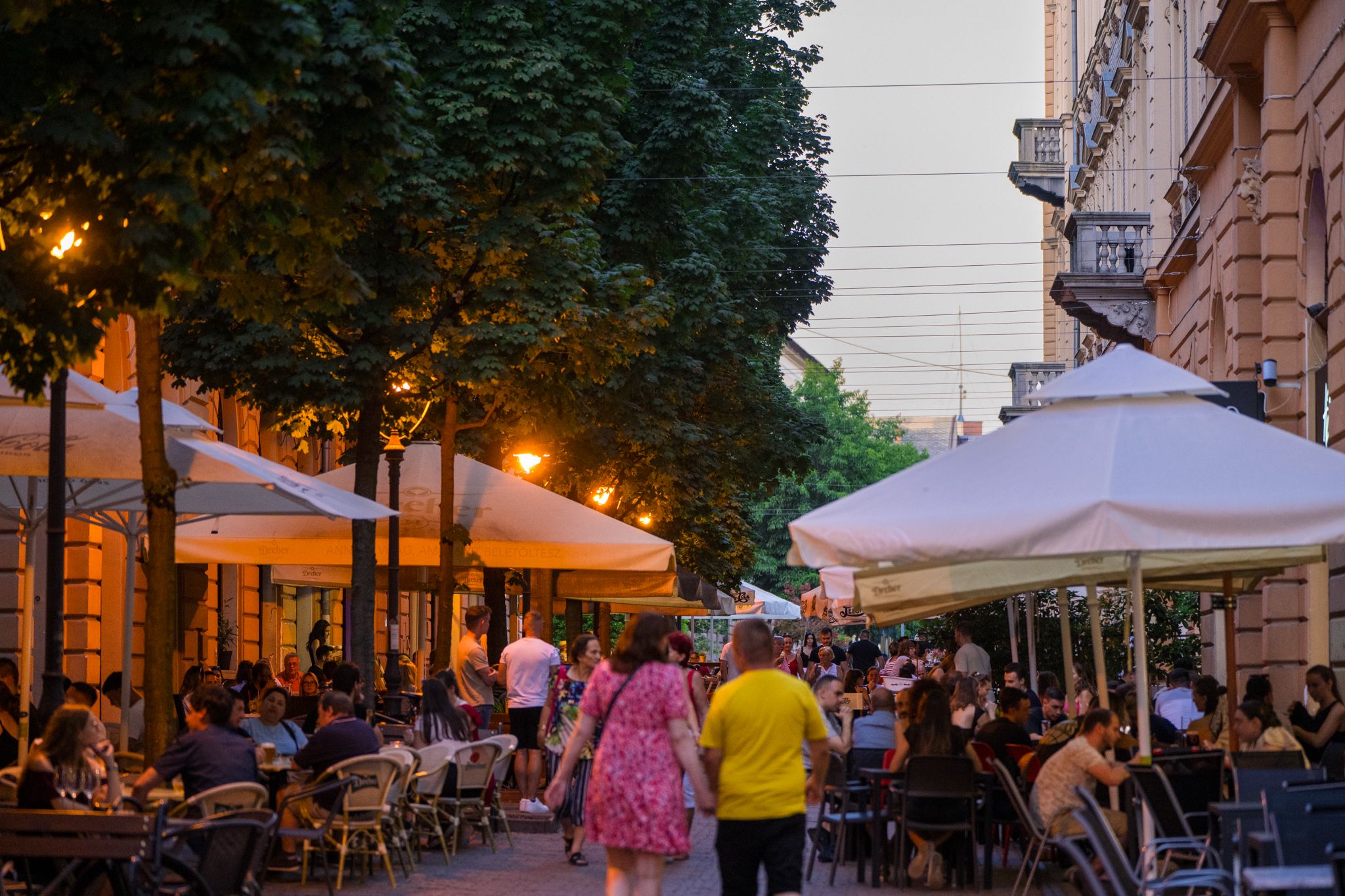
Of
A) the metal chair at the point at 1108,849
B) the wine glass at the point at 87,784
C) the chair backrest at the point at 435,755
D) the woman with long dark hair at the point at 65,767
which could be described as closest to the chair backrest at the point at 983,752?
the chair backrest at the point at 435,755

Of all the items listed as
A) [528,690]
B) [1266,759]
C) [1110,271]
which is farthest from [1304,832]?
[1110,271]

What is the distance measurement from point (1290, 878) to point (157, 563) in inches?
304

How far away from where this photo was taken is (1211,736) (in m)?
17.2

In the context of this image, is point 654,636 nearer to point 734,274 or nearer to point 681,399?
point 681,399

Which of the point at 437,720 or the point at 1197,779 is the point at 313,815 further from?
the point at 1197,779

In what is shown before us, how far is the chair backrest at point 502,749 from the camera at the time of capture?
53.3ft

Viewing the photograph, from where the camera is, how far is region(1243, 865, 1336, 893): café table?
7.29 meters

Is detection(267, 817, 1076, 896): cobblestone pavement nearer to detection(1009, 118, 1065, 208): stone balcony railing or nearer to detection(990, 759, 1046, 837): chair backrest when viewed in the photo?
detection(990, 759, 1046, 837): chair backrest

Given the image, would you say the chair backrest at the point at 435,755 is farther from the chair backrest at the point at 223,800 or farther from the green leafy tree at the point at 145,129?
the green leafy tree at the point at 145,129

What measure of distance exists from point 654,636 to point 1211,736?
31.3 feet

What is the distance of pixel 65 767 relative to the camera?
10.1 metres

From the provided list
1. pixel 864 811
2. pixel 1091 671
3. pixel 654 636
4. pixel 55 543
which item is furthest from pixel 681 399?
pixel 654 636

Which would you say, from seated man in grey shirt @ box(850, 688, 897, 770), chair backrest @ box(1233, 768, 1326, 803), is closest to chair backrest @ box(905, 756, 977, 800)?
seated man in grey shirt @ box(850, 688, 897, 770)

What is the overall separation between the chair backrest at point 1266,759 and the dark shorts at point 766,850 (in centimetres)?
441
